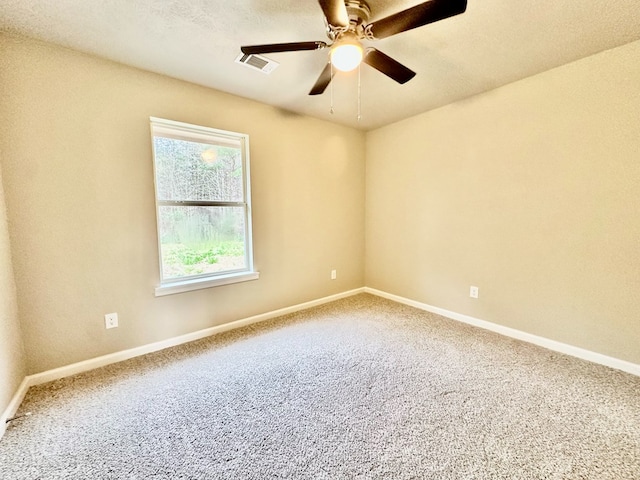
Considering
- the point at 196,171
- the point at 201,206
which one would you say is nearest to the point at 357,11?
the point at 196,171

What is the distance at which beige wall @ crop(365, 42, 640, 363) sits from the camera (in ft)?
6.61

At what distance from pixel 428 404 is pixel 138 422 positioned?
1737mm

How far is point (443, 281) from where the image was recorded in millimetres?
3168

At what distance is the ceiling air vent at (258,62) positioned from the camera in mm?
2085

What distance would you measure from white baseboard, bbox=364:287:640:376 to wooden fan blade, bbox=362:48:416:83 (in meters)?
2.47

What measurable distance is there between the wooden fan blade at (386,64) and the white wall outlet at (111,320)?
2669mm

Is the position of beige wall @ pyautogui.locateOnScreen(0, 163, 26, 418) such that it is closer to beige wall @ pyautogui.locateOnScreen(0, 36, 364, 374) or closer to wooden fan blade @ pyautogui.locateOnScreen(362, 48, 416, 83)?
beige wall @ pyautogui.locateOnScreen(0, 36, 364, 374)

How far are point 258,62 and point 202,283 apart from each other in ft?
6.53

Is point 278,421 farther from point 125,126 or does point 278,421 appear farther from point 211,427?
point 125,126

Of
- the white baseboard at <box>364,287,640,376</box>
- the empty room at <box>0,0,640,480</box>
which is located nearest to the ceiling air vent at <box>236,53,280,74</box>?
the empty room at <box>0,0,640,480</box>

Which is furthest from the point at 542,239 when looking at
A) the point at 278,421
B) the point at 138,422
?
the point at 138,422

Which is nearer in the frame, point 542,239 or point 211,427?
point 211,427

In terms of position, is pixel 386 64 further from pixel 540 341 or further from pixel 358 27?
pixel 540 341

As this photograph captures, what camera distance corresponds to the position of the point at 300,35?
1851mm
